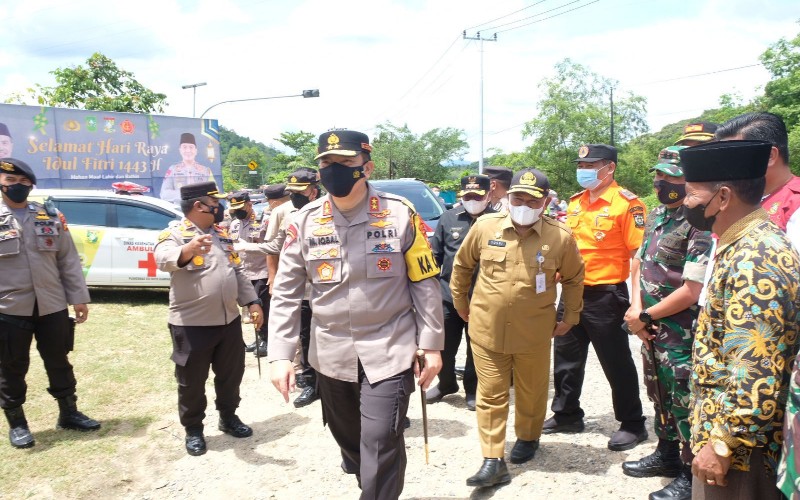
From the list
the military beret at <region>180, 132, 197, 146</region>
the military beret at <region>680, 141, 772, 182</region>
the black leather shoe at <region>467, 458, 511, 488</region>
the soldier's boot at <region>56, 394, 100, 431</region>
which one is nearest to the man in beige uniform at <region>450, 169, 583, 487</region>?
the black leather shoe at <region>467, 458, 511, 488</region>

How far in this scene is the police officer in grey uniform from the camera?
4379 mm

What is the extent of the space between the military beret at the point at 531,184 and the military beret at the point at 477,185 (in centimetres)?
103

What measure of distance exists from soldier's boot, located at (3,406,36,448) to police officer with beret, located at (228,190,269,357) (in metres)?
2.56

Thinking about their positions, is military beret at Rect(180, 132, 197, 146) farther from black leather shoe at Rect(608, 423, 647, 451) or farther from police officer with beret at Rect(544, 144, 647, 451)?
black leather shoe at Rect(608, 423, 647, 451)

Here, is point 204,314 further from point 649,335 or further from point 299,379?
point 649,335

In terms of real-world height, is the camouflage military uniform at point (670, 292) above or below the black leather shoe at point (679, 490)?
above

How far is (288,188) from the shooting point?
5.81m

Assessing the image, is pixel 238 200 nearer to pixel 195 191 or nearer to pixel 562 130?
pixel 195 191

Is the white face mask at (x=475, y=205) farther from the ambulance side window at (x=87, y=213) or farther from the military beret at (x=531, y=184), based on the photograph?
the ambulance side window at (x=87, y=213)

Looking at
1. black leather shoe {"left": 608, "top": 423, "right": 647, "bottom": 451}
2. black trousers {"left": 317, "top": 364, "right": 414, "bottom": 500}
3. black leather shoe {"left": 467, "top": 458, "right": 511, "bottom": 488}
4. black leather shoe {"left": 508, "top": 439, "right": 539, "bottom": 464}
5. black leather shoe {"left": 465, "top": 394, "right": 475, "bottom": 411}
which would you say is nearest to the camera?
black trousers {"left": 317, "top": 364, "right": 414, "bottom": 500}

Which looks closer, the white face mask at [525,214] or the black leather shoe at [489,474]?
the black leather shoe at [489,474]

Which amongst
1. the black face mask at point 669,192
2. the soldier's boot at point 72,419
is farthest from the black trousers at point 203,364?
the black face mask at point 669,192

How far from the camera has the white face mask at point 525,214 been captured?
12.1ft

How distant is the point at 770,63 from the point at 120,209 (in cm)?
3669
